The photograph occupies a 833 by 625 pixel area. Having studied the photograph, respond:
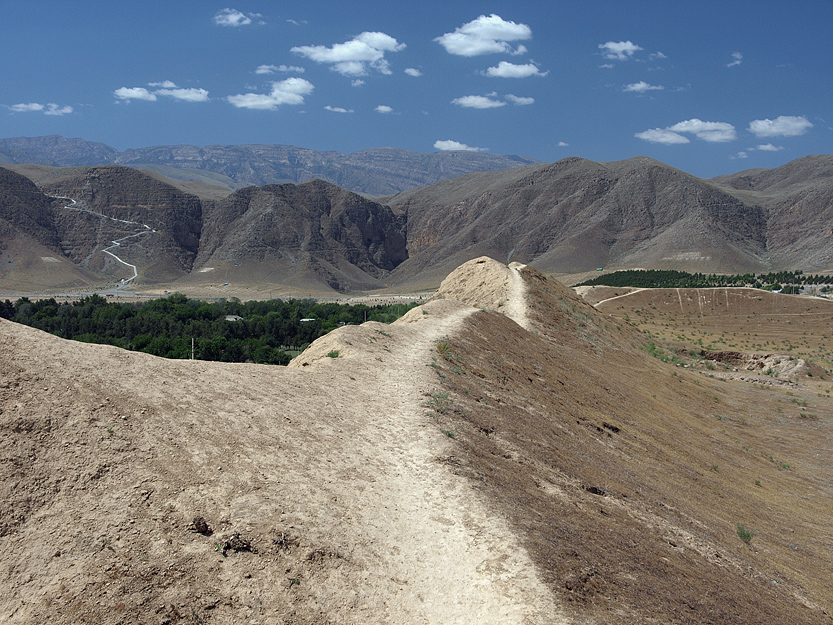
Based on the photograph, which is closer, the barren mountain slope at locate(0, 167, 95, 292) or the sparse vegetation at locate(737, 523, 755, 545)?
the sparse vegetation at locate(737, 523, 755, 545)

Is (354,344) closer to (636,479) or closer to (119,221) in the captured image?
(636,479)

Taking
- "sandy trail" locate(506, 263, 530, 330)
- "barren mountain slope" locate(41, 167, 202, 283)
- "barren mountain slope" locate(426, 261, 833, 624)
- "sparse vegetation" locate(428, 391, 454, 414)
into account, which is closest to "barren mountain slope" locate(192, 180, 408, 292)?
"barren mountain slope" locate(41, 167, 202, 283)

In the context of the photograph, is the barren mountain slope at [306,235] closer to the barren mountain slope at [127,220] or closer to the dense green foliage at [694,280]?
the barren mountain slope at [127,220]

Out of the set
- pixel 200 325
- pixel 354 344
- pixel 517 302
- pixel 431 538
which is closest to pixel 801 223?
pixel 517 302

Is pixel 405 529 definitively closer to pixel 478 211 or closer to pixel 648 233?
pixel 648 233

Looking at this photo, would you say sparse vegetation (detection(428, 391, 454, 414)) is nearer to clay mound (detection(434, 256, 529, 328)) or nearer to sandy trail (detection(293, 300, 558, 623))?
sandy trail (detection(293, 300, 558, 623))

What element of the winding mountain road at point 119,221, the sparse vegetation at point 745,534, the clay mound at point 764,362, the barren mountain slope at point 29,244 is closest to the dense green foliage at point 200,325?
the clay mound at point 764,362

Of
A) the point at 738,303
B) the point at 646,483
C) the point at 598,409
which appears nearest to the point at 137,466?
the point at 646,483

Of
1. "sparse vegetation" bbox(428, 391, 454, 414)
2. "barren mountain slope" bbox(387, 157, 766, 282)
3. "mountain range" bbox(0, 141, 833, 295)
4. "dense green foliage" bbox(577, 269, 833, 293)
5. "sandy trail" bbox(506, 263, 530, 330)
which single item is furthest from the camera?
"barren mountain slope" bbox(387, 157, 766, 282)
